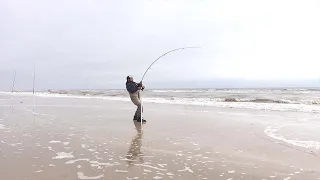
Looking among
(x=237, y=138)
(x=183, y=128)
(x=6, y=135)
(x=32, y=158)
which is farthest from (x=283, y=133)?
(x=6, y=135)

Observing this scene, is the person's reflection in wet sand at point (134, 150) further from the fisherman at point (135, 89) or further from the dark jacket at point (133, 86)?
the dark jacket at point (133, 86)

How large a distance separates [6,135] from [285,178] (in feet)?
22.8

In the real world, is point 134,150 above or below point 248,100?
below

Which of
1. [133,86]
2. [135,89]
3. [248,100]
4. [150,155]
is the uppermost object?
[133,86]

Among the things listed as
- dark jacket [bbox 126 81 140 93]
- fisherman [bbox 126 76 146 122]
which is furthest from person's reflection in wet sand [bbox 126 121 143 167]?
dark jacket [bbox 126 81 140 93]

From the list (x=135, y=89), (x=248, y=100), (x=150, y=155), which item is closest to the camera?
(x=150, y=155)

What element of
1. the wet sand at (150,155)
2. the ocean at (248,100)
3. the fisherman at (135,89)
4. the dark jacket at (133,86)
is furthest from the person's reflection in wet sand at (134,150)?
the ocean at (248,100)

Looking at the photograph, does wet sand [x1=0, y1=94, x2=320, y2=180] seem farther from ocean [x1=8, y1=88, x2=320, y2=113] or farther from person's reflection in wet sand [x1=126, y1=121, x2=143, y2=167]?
ocean [x1=8, y1=88, x2=320, y2=113]

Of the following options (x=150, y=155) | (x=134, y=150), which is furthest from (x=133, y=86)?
(x=150, y=155)

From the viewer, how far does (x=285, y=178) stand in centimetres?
435

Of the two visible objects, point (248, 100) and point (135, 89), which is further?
point (248, 100)

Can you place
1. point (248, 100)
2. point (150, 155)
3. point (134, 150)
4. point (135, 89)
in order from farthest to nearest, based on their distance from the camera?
1. point (248, 100)
2. point (135, 89)
3. point (134, 150)
4. point (150, 155)

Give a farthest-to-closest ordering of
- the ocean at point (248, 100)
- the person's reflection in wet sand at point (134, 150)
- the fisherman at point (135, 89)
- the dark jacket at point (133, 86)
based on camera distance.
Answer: the ocean at point (248, 100), the dark jacket at point (133, 86), the fisherman at point (135, 89), the person's reflection in wet sand at point (134, 150)

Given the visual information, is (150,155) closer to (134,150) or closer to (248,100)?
(134,150)
